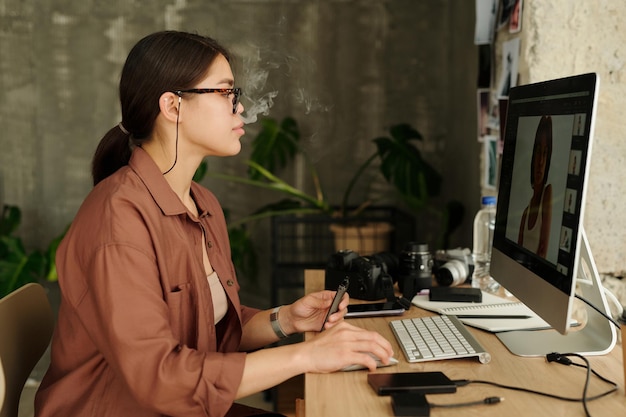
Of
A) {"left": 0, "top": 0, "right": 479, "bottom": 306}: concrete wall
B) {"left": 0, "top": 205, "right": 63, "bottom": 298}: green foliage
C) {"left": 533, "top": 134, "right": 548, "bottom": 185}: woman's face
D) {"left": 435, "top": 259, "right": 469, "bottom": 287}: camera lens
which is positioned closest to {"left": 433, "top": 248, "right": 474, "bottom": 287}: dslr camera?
{"left": 435, "top": 259, "right": 469, "bottom": 287}: camera lens

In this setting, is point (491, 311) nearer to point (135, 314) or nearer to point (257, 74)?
point (135, 314)

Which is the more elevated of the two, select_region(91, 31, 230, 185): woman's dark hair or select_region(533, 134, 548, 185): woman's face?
select_region(91, 31, 230, 185): woman's dark hair

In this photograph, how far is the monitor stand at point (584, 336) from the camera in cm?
153

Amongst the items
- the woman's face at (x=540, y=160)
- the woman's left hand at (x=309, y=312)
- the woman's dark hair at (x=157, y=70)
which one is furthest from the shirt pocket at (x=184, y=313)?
the woman's face at (x=540, y=160)

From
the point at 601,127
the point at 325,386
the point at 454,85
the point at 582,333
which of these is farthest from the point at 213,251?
the point at 454,85

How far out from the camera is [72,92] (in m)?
3.95

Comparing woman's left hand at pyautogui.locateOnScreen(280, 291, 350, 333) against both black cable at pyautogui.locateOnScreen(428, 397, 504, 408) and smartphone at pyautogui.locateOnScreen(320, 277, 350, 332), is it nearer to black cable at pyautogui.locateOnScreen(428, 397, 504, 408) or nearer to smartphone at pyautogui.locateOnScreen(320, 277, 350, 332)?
smartphone at pyautogui.locateOnScreen(320, 277, 350, 332)

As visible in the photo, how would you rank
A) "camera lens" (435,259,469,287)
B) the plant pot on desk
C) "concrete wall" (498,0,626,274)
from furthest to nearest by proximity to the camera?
the plant pot on desk, "concrete wall" (498,0,626,274), "camera lens" (435,259,469,287)

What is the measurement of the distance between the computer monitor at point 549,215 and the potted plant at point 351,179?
173cm

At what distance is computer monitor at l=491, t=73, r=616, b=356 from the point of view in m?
1.29

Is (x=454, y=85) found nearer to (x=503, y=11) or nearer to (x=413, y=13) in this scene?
(x=413, y=13)

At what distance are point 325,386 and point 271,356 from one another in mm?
114

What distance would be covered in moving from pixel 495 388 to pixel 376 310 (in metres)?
0.54

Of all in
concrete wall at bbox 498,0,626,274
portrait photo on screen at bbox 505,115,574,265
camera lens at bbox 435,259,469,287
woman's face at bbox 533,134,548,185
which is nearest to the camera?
portrait photo on screen at bbox 505,115,574,265
